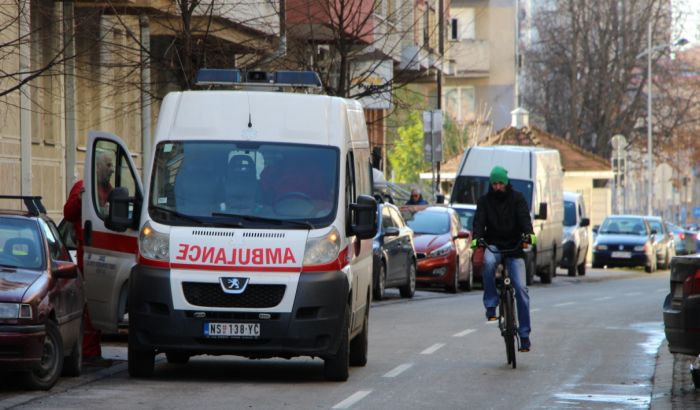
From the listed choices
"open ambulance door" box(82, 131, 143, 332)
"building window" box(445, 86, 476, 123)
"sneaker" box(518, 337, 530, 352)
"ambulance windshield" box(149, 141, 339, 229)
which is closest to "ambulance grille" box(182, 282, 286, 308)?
"ambulance windshield" box(149, 141, 339, 229)

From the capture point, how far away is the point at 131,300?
47.2 feet

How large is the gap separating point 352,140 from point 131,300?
2.69 m

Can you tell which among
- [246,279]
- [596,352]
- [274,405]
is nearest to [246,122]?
[246,279]

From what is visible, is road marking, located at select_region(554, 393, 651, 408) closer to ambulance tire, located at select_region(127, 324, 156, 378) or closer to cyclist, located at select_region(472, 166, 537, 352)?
cyclist, located at select_region(472, 166, 537, 352)

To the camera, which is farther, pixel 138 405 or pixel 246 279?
pixel 246 279

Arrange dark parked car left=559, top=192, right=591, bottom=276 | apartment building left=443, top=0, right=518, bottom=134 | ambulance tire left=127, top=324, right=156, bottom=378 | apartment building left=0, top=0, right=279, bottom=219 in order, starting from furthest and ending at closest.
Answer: apartment building left=443, top=0, right=518, bottom=134 → dark parked car left=559, top=192, right=591, bottom=276 → apartment building left=0, top=0, right=279, bottom=219 → ambulance tire left=127, top=324, right=156, bottom=378

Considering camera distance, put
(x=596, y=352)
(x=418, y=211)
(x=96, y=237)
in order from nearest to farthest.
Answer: (x=96, y=237), (x=596, y=352), (x=418, y=211)

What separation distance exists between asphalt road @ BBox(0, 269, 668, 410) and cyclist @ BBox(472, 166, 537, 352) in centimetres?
58

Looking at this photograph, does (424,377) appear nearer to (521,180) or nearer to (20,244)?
(20,244)

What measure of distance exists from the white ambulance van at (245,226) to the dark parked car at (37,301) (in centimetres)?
50

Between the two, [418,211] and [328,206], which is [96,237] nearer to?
[328,206]

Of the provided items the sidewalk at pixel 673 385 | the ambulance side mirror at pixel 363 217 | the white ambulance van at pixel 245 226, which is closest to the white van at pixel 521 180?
the sidewalk at pixel 673 385

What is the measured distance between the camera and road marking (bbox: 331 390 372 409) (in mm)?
12788

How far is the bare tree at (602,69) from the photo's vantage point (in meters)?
73.1
